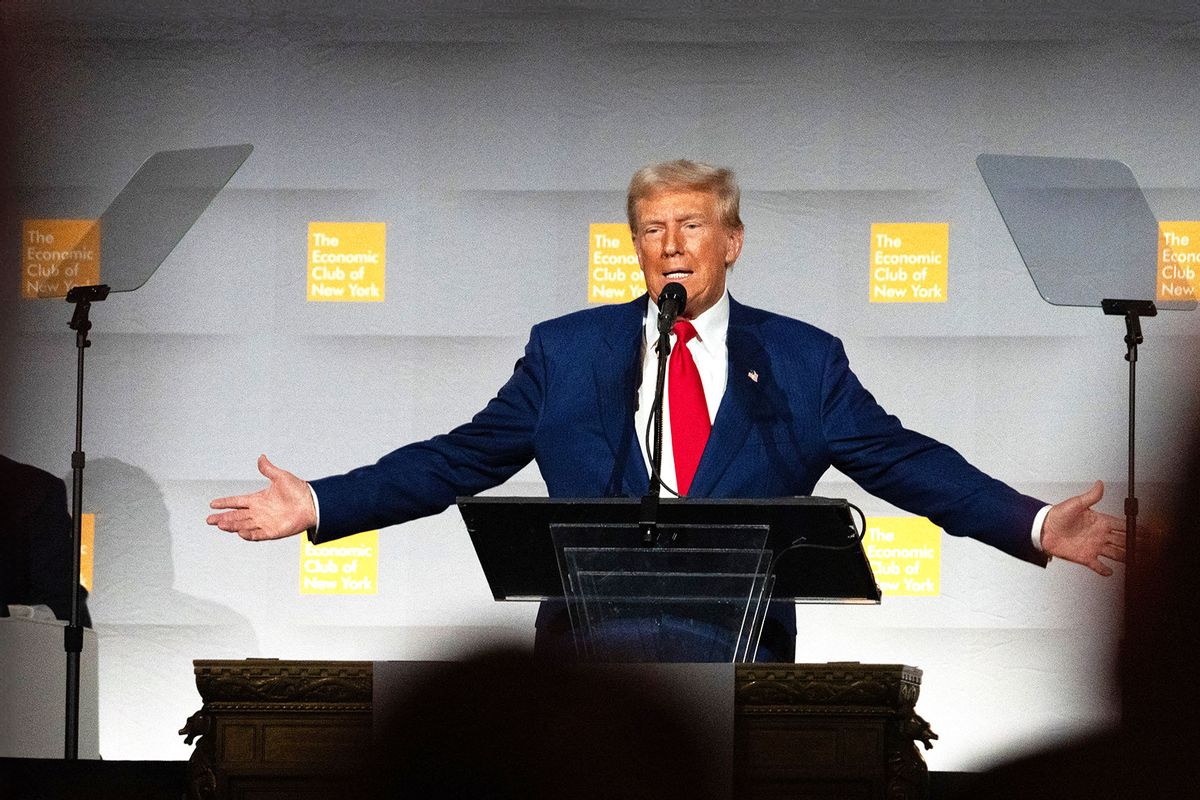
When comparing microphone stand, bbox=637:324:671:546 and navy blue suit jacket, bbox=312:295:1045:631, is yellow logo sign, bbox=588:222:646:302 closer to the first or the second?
navy blue suit jacket, bbox=312:295:1045:631

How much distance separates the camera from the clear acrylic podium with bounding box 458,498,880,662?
2389 millimetres

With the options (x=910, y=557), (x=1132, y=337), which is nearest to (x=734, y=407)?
(x=910, y=557)

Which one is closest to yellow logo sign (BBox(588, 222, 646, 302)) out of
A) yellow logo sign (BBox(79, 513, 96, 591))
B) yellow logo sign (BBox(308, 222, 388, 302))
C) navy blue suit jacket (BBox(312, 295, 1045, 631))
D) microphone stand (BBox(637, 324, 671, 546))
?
yellow logo sign (BBox(308, 222, 388, 302))

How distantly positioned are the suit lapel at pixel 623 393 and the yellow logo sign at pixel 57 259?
2.03 metres

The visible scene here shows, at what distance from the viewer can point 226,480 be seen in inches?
187

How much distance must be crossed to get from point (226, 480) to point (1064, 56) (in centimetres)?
274

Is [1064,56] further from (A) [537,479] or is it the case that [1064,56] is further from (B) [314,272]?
(B) [314,272]

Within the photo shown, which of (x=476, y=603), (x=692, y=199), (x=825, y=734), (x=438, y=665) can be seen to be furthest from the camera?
(x=476, y=603)

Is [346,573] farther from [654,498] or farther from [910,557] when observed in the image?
[654,498]

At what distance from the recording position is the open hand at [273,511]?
2.99 m

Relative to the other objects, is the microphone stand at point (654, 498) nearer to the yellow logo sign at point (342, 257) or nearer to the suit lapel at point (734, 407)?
the suit lapel at point (734, 407)

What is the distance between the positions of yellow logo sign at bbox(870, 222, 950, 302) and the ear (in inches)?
43.9

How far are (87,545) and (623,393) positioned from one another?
217 cm

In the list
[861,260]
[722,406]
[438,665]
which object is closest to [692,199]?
[722,406]
